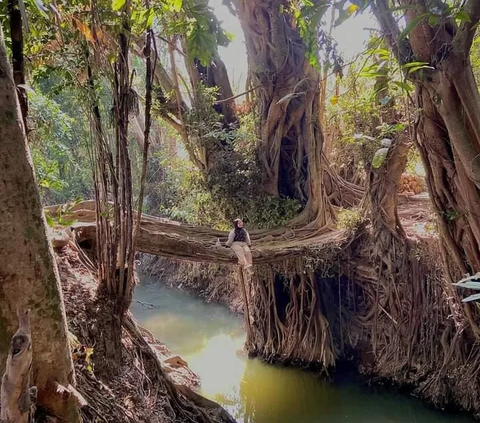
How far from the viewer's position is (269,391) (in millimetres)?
4500

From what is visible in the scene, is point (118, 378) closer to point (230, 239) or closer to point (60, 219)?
point (60, 219)

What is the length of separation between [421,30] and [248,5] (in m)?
3.20

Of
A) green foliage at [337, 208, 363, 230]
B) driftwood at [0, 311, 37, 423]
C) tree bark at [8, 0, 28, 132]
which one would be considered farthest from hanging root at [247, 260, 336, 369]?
driftwood at [0, 311, 37, 423]

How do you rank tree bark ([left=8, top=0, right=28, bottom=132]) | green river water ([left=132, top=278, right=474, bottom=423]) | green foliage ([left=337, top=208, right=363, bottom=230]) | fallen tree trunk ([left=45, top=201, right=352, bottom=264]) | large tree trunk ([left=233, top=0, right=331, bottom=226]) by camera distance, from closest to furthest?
1. tree bark ([left=8, top=0, right=28, bottom=132])
2. fallen tree trunk ([left=45, top=201, right=352, bottom=264])
3. green river water ([left=132, top=278, right=474, bottom=423])
4. green foliage ([left=337, top=208, right=363, bottom=230])
5. large tree trunk ([left=233, top=0, right=331, bottom=226])

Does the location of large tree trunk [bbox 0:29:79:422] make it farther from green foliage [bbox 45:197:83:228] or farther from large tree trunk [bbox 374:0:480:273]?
large tree trunk [bbox 374:0:480:273]

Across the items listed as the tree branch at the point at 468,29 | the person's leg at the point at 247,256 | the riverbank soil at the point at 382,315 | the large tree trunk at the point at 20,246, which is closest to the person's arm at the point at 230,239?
the person's leg at the point at 247,256

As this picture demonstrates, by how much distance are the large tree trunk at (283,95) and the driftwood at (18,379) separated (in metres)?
4.00

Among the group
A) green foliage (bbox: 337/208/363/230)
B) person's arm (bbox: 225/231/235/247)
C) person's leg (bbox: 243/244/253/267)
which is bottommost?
person's leg (bbox: 243/244/253/267)

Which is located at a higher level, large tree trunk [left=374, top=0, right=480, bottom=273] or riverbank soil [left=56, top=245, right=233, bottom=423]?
large tree trunk [left=374, top=0, right=480, bottom=273]

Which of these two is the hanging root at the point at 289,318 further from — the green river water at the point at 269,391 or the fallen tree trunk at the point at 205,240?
the fallen tree trunk at the point at 205,240

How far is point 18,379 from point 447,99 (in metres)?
1.86

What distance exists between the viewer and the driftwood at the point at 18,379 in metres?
0.83

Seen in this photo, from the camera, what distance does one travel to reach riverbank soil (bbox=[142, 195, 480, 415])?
12.1 feet

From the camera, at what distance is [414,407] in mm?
3906
